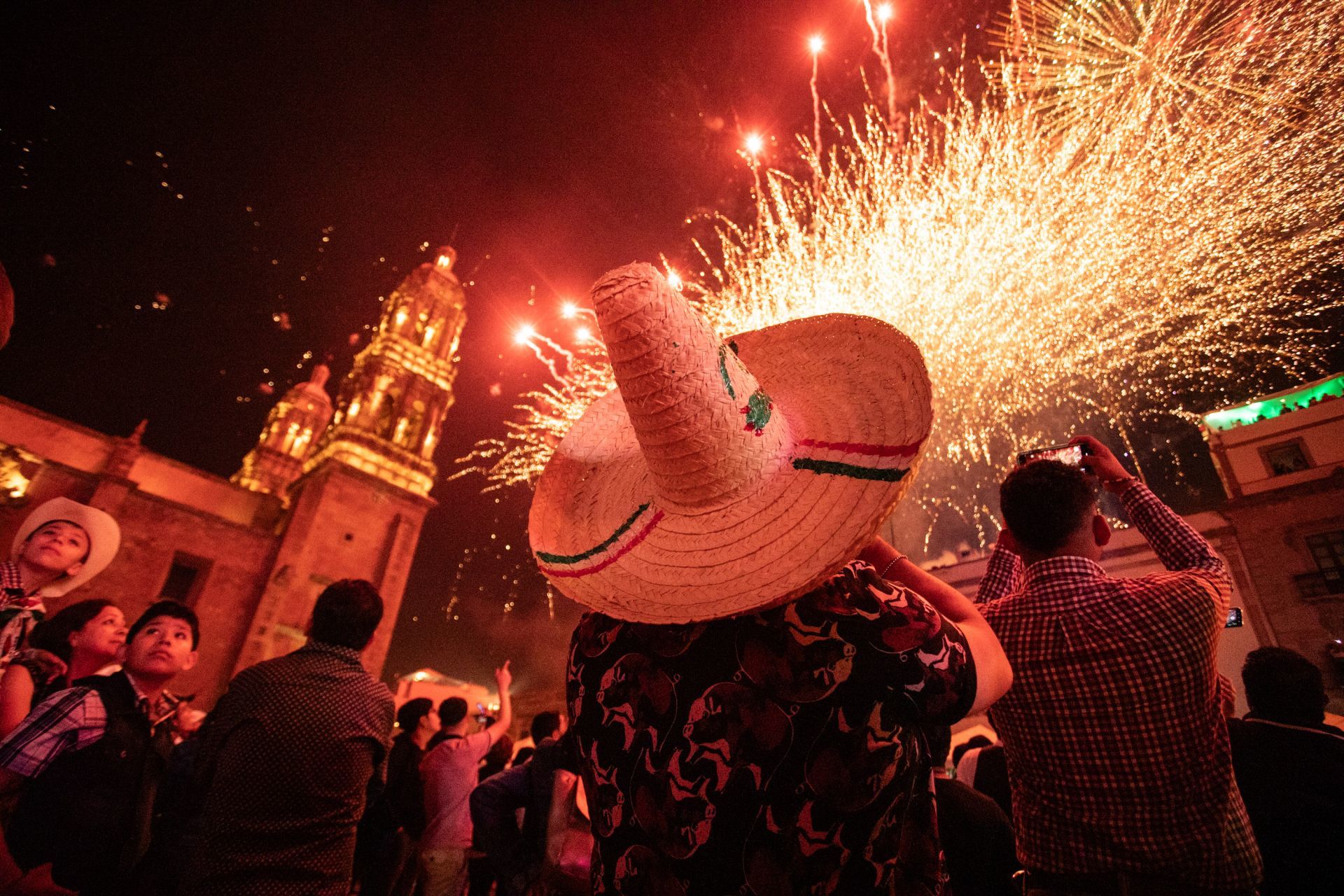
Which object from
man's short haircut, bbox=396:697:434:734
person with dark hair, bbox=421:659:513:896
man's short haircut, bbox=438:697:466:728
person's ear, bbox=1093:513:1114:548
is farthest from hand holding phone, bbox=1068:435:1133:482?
man's short haircut, bbox=396:697:434:734

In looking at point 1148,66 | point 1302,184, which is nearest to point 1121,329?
point 1302,184

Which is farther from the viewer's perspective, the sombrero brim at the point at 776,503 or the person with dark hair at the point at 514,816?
the person with dark hair at the point at 514,816

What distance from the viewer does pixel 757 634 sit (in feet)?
4.03

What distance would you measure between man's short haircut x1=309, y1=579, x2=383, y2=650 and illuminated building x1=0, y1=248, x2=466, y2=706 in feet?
68.1

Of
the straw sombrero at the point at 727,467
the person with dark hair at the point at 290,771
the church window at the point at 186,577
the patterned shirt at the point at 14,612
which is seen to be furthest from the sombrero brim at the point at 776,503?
the church window at the point at 186,577

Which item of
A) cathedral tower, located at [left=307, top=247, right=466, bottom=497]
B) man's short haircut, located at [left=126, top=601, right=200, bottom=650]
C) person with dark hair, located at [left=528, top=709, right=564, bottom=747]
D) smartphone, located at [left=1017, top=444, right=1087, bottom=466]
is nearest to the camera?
smartphone, located at [left=1017, top=444, right=1087, bottom=466]

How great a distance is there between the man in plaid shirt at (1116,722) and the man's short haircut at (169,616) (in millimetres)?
3786

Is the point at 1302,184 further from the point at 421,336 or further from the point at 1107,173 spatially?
the point at 421,336

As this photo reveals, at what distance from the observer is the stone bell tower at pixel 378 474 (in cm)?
2422

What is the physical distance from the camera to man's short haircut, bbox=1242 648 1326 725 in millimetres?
2309

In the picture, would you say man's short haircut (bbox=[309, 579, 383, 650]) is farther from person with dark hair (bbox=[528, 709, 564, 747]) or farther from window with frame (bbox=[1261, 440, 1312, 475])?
window with frame (bbox=[1261, 440, 1312, 475])

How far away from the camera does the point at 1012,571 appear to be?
238 cm

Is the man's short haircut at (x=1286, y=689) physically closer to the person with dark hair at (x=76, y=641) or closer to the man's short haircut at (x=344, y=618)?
the man's short haircut at (x=344, y=618)

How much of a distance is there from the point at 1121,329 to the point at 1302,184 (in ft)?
11.2
